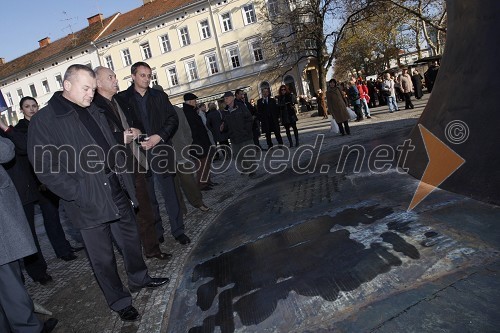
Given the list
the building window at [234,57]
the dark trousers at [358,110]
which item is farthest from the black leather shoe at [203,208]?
the building window at [234,57]

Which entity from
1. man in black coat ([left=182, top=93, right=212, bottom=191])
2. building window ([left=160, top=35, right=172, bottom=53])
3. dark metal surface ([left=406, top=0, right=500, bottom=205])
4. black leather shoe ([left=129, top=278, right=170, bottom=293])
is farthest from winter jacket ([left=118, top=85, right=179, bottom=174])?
building window ([left=160, top=35, right=172, bottom=53])

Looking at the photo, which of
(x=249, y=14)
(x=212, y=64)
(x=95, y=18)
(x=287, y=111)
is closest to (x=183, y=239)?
(x=287, y=111)

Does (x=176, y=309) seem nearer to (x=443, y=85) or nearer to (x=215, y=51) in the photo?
(x=443, y=85)

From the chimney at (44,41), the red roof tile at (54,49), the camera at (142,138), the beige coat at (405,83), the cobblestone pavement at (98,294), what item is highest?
the chimney at (44,41)

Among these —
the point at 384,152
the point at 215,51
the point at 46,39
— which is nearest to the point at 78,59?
the point at 46,39

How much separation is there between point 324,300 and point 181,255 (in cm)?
228

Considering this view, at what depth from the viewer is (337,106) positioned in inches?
433

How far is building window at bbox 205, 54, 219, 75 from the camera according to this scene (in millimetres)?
39094

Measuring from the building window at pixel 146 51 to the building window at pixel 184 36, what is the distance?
13.6ft

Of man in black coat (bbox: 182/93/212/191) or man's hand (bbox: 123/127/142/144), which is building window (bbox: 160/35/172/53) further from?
man's hand (bbox: 123/127/142/144)

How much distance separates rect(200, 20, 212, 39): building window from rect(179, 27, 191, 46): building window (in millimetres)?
1647

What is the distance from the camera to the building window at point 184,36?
39.4m

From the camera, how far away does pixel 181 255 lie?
14.8ft

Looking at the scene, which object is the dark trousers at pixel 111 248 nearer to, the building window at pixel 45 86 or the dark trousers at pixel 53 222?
the dark trousers at pixel 53 222
